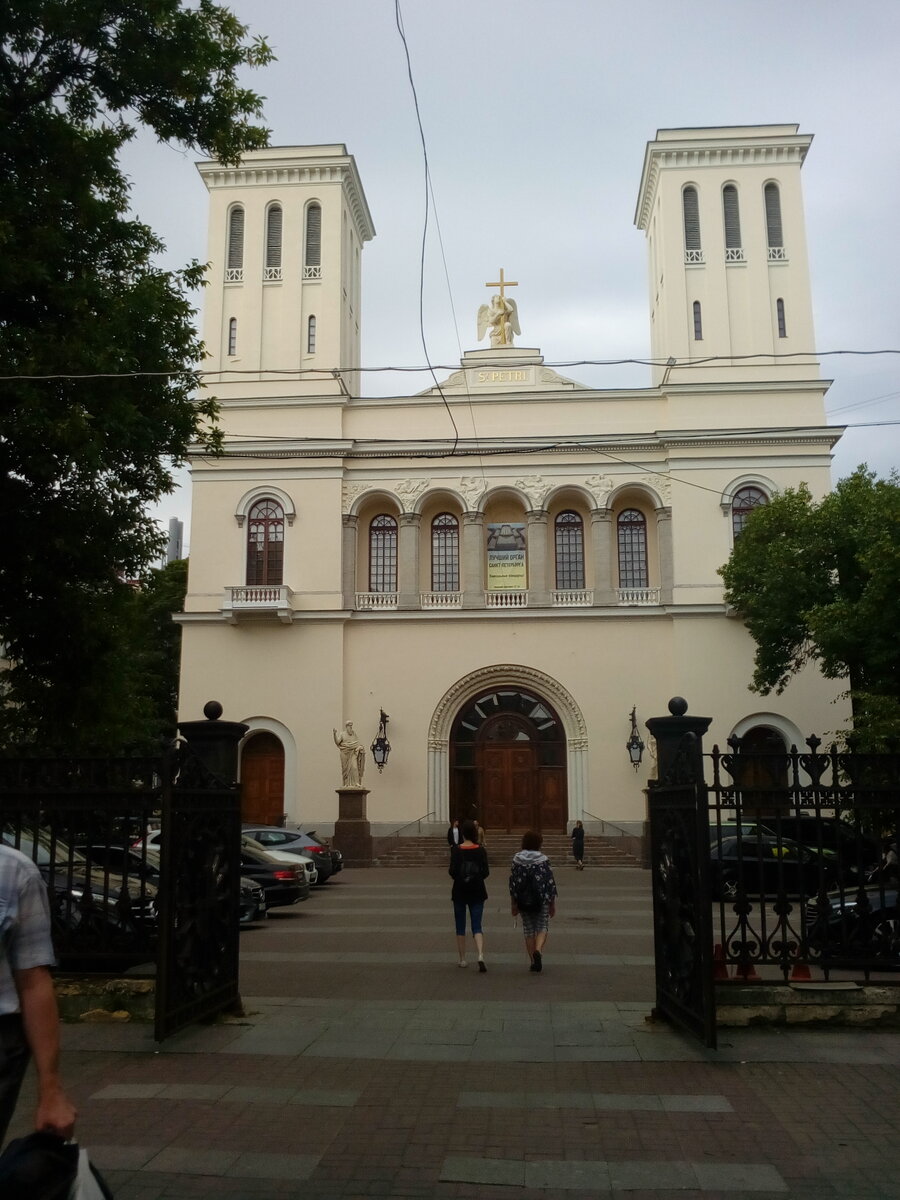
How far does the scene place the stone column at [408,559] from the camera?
115ft

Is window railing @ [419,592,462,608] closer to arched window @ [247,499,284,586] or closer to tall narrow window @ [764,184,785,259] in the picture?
arched window @ [247,499,284,586]

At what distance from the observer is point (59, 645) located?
14414 millimetres

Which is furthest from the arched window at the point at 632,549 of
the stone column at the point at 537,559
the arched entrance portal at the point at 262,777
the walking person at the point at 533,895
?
the walking person at the point at 533,895

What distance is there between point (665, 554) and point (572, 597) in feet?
10.3

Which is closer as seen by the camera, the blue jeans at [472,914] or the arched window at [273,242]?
the blue jeans at [472,914]

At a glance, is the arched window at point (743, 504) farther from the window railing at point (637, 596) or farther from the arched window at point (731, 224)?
the arched window at point (731, 224)

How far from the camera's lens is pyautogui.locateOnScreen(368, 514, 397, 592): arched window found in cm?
3594

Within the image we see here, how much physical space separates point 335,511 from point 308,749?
24.5 ft

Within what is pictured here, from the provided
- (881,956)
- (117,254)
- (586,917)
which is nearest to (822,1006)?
(881,956)

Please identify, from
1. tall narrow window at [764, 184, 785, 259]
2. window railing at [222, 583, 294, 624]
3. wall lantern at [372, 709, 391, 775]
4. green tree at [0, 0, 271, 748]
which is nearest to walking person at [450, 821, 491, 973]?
green tree at [0, 0, 271, 748]

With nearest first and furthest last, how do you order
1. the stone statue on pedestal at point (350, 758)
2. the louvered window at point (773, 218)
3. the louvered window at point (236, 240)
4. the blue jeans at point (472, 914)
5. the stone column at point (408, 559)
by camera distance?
1. the blue jeans at point (472, 914)
2. the stone statue on pedestal at point (350, 758)
3. the stone column at point (408, 559)
4. the louvered window at point (773, 218)
5. the louvered window at point (236, 240)

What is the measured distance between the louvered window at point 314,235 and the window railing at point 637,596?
581 inches

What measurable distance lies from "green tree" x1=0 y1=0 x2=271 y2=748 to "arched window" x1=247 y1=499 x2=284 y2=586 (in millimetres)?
20506

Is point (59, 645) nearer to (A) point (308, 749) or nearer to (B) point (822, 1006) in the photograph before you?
(B) point (822, 1006)
